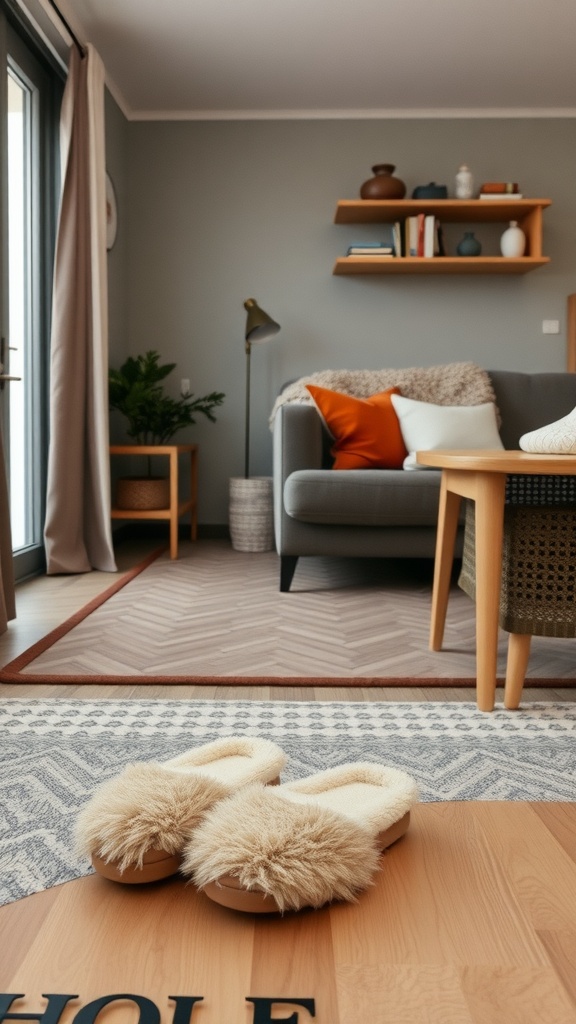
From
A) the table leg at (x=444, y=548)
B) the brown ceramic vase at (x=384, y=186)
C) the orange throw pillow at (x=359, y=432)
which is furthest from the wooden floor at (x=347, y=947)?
the brown ceramic vase at (x=384, y=186)

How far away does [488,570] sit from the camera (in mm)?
1799

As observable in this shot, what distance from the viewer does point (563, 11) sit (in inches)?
142

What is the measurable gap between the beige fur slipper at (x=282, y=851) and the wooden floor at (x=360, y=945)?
0.02m

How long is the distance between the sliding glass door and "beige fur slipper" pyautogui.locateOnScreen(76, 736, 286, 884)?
2642 millimetres

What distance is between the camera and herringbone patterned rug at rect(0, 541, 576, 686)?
6.93 feet

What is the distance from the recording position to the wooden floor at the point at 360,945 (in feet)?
2.06

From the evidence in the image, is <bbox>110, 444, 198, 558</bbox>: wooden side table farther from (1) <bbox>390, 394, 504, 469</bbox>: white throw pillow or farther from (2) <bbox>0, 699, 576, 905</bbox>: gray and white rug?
(2) <bbox>0, 699, 576, 905</bbox>: gray and white rug

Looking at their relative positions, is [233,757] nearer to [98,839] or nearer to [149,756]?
[98,839]

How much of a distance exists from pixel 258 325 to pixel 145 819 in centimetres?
372

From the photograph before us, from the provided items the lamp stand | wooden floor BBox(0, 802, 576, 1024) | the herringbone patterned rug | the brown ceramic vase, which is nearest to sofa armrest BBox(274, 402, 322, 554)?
the herringbone patterned rug

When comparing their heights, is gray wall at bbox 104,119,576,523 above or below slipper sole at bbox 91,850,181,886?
above

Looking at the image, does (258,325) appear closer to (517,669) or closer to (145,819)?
(517,669)

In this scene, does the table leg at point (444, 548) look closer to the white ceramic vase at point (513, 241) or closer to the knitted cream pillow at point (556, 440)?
the knitted cream pillow at point (556, 440)

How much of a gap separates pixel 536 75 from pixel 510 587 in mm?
3474
